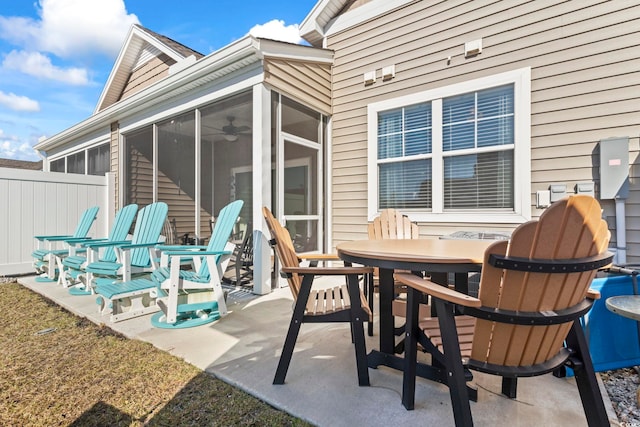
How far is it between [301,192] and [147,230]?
2000 millimetres

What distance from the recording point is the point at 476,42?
3.88 m

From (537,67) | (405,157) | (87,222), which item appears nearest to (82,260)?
(87,222)

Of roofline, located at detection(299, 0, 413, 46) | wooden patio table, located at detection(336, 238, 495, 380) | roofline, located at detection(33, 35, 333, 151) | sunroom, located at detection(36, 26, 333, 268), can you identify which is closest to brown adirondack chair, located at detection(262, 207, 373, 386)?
wooden patio table, located at detection(336, 238, 495, 380)

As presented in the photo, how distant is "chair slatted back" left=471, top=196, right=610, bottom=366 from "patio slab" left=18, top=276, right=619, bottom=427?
1.74 feet

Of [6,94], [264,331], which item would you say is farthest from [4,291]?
[6,94]

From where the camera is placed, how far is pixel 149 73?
714 centimetres

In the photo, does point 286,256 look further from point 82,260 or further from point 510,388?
point 82,260

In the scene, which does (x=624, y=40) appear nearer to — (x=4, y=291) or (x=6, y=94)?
(x=4, y=291)

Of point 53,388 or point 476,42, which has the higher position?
point 476,42

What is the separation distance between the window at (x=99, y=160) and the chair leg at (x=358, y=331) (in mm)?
6833

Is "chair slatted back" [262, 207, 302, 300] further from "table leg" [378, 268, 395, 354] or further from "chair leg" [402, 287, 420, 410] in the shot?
"chair leg" [402, 287, 420, 410]

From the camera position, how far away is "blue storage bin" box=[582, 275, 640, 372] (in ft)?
6.79

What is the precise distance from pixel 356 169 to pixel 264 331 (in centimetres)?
287

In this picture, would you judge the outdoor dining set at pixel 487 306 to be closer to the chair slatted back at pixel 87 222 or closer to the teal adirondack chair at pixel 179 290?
the teal adirondack chair at pixel 179 290
